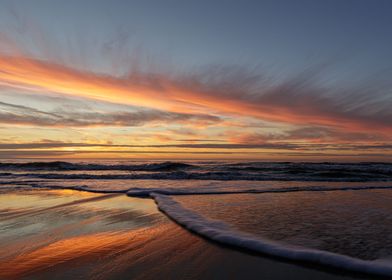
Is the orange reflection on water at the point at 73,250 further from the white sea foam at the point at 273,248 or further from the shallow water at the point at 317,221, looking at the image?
the shallow water at the point at 317,221

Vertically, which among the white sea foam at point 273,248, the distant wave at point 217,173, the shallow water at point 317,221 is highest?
the distant wave at point 217,173

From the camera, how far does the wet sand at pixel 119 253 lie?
344 cm

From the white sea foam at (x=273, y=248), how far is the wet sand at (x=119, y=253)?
7.1 inches

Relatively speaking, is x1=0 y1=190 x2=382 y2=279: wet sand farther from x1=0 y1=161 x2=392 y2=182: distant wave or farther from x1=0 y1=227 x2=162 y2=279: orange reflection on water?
x1=0 y1=161 x2=392 y2=182: distant wave

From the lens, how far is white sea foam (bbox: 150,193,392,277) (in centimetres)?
356

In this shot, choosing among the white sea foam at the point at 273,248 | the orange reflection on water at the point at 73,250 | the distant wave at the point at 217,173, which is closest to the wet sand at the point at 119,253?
the orange reflection on water at the point at 73,250

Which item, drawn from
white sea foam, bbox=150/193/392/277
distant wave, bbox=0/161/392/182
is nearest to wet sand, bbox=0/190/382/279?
white sea foam, bbox=150/193/392/277

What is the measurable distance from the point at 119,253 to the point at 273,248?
2111 mm

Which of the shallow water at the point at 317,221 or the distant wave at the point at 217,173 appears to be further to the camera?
the distant wave at the point at 217,173

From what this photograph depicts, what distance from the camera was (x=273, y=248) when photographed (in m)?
4.27

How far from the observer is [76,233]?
209 inches

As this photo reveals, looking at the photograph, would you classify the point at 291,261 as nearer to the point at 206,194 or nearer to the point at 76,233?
the point at 76,233

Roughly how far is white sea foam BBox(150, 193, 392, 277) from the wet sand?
182mm

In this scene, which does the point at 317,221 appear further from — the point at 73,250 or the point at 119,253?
the point at 73,250
